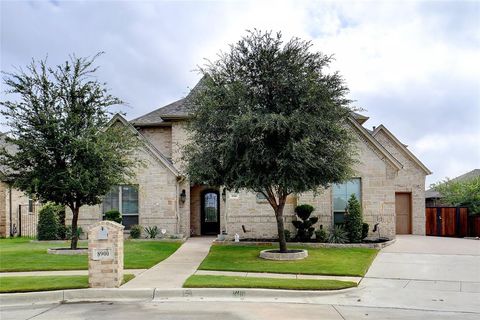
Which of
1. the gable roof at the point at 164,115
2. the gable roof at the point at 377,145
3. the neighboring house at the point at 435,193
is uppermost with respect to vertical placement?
the gable roof at the point at 164,115

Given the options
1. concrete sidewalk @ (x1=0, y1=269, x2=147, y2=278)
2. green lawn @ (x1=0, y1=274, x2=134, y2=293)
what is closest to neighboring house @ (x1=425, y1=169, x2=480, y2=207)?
concrete sidewalk @ (x1=0, y1=269, x2=147, y2=278)

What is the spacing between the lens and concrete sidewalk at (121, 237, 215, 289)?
10742 millimetres

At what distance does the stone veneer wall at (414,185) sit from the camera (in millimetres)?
24719

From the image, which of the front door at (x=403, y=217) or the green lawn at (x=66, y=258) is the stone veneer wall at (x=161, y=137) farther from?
the front door at (x=403, y=217)

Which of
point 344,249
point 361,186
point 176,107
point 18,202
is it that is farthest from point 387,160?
point 18,202

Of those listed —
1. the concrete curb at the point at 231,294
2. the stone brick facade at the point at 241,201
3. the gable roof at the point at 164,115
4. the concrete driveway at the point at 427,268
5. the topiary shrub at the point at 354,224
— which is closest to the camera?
the concrete curb at the point at 231,294

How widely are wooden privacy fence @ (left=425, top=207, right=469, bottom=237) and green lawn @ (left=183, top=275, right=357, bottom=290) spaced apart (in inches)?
645

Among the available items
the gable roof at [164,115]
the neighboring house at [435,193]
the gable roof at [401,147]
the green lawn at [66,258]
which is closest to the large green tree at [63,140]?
the green lawn at [66,258]

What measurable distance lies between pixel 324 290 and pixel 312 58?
7.53 metres

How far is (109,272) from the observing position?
407 inches

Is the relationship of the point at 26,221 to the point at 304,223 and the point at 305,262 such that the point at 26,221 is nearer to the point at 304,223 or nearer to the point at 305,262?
the point at 304,223

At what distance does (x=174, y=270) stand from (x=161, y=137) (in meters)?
12.5

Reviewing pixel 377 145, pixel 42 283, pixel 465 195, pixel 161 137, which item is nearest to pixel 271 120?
pixel 42 283

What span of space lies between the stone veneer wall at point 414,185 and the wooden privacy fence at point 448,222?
1.24 m
